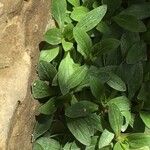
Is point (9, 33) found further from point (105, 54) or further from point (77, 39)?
point (105, 54)

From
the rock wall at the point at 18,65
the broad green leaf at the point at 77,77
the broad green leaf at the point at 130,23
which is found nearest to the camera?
the rock wall at the point at 18,65

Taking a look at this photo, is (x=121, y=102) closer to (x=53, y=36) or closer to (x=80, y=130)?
(x=80, y=130)

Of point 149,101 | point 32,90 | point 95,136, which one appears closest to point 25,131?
point 32,90

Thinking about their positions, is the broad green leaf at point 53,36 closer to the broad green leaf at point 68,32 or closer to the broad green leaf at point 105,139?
the broad green leaf at point 68,32

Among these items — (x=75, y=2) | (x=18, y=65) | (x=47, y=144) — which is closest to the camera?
(x=18, y=65)

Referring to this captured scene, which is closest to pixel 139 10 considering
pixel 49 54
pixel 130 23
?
pixel 130 23

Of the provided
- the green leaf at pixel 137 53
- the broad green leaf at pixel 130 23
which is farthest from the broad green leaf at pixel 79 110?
the broad green leaf at pixel 130 23
